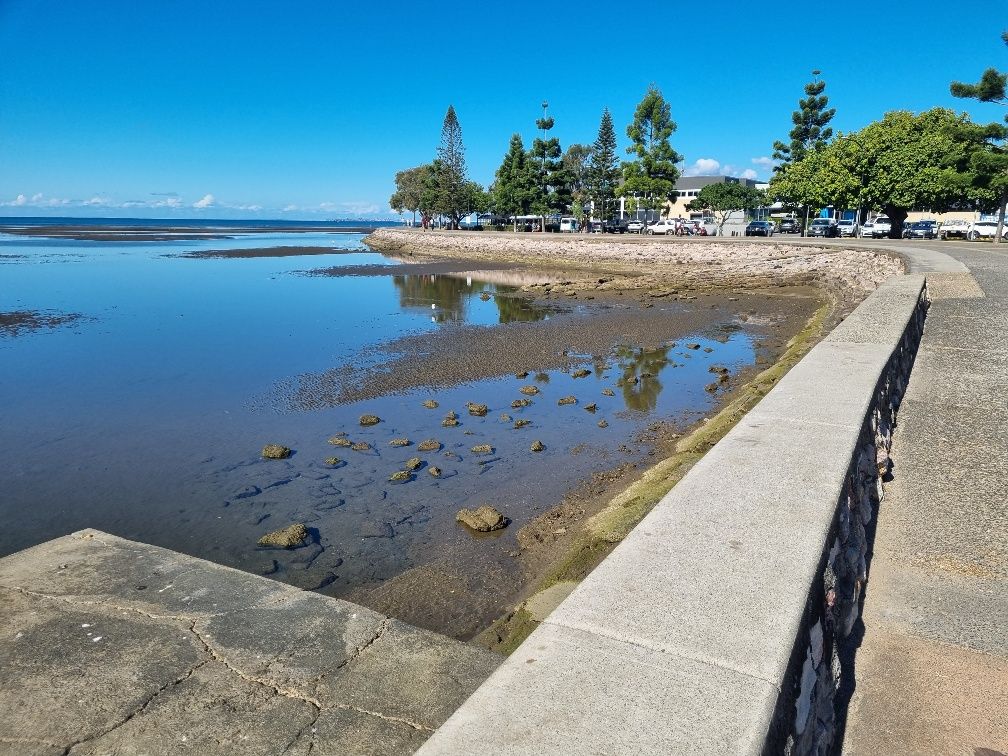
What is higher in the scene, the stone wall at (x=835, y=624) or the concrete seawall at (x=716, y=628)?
the concrete seawall at (x=716, y=628)

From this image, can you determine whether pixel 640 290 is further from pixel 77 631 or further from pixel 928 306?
pixel 77 631

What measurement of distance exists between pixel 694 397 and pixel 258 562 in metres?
7.75

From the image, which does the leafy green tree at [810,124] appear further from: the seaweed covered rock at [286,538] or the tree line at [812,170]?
the seaweed covered rock at [286,538]

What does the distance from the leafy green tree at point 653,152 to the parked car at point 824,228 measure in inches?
450

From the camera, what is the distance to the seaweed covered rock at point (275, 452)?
27.5 feet

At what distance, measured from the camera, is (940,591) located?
3.13 meters

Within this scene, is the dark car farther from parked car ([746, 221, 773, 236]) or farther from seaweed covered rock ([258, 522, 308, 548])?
seaweed covered rock ([258, 522, 308, 548])

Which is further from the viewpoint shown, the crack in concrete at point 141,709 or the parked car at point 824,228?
the parked car at point 824,228

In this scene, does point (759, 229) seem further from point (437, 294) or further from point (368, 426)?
point (368, 426)

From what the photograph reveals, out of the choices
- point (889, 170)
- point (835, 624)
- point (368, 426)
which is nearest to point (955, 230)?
point (889, 170)

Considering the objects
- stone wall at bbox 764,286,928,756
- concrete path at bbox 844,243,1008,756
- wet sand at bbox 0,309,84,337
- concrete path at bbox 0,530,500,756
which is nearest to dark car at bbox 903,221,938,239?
concrete path at bbox 844,243,1008,756

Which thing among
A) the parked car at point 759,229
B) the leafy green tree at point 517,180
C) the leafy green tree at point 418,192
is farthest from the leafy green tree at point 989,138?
the leafy green tree at point 418,192

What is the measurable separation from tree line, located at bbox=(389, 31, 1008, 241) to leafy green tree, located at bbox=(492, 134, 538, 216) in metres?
0.10

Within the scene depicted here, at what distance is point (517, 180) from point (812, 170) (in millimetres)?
28672
